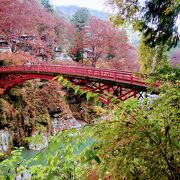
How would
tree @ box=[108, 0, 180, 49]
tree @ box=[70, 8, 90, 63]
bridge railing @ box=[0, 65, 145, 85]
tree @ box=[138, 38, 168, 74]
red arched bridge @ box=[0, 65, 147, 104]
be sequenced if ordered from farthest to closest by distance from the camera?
tree @ box=[70, 8, 90, 63], bridge railing @ box=[0, 65, 145, 85], red arched bridge @ box=[0, 65, 147, 104], tree @ box=[138, 38, 168, 74], tree @ box=[108, 0, 180, 49]

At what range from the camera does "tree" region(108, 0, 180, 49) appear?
5.72 m

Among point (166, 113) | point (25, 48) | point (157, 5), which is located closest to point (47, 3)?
point (25, 48)

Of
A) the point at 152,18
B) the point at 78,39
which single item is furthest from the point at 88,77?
the point at 78,39

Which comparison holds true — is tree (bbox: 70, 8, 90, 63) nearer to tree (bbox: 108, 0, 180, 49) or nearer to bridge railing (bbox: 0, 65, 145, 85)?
bridge railing (bbox: 0, 65, 145, 85)

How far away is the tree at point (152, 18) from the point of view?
5.72m

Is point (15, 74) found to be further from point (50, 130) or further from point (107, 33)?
point (107, 33)

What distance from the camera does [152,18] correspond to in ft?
20.1

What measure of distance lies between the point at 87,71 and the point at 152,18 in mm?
5992

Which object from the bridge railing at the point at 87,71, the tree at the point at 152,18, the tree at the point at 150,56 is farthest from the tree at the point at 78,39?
the tree at the point at 152,18

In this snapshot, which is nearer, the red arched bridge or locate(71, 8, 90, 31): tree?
the red arched bridge

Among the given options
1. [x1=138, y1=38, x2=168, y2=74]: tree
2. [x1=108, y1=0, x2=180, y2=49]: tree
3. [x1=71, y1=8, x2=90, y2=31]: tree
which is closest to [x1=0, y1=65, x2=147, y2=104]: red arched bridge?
[x1=138, y1=38, x2=168, y2=74]: tree

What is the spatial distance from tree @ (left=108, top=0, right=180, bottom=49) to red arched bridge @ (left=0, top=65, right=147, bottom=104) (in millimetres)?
1306

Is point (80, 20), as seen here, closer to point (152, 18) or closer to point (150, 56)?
point (150, 56)

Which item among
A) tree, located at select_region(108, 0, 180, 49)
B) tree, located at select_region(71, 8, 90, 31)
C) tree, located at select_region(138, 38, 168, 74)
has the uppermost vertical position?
tree, located at select_region(71, 8, 90, 31)
